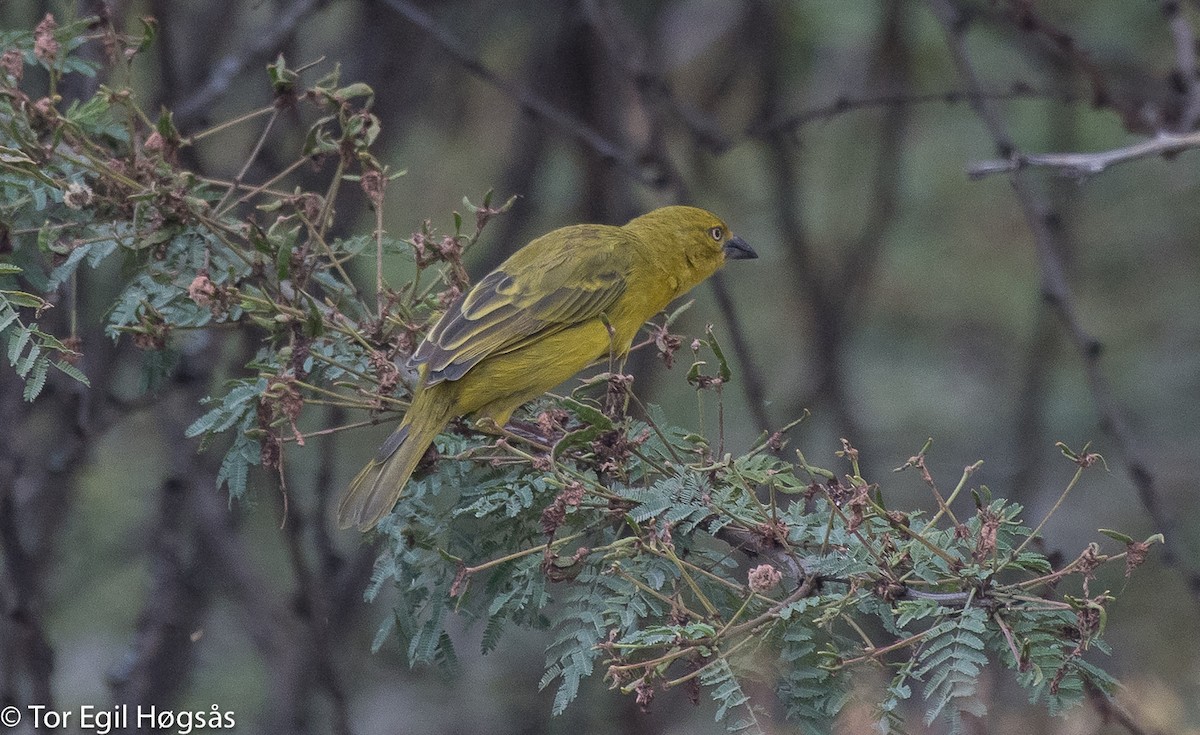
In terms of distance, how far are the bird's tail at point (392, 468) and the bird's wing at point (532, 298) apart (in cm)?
10

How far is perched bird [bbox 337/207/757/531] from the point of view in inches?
119

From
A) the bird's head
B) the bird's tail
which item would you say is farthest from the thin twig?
the bird's tail

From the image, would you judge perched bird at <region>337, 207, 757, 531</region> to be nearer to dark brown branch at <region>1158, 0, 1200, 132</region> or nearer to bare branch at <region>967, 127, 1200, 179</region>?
bare branch at <region>967, 127, 1200, 179</region>

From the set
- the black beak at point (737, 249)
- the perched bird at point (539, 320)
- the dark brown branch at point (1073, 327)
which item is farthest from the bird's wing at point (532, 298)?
the dark brown branch at point (1073, 327)

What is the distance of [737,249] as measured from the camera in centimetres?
496

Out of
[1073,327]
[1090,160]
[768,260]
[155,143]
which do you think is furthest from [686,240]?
[768,260]

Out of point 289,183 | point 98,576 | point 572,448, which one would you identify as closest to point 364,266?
point 289,183

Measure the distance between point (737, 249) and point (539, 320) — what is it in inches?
53.1

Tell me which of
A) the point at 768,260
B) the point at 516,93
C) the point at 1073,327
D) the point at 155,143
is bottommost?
the point at 768,260

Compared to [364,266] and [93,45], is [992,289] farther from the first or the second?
[93,45]

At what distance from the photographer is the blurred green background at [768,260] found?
14.9ft

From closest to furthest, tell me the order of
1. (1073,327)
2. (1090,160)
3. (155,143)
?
(155,143) → (1090,160) → (1073,327)

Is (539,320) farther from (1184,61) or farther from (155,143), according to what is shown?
(1184,61)

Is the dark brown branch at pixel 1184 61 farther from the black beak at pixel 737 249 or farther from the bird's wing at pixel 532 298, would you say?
the bird's wing at pixel 532 298
